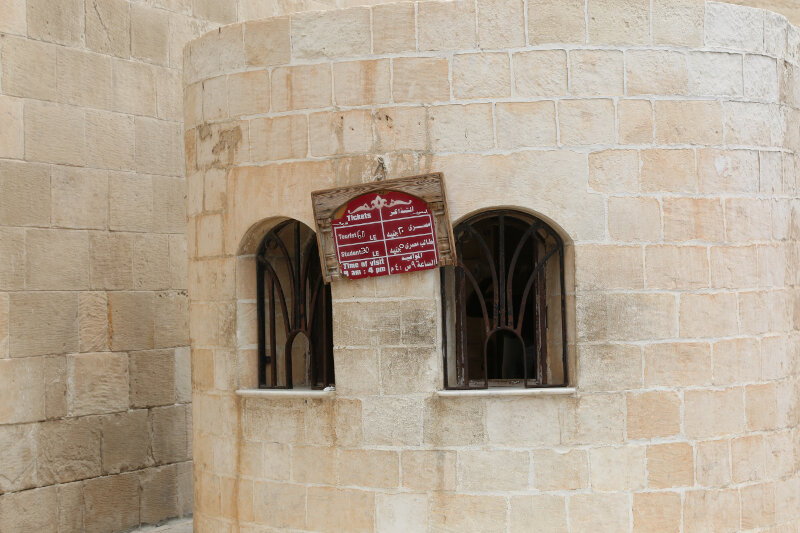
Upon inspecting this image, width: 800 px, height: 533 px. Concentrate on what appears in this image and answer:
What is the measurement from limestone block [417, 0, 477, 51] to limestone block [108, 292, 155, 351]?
384 cm

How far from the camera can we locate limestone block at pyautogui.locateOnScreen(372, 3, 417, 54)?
6527mm

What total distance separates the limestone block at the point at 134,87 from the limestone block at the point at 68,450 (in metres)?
2.71

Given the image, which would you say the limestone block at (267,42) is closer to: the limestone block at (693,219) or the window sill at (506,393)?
the window sill at (506,393)

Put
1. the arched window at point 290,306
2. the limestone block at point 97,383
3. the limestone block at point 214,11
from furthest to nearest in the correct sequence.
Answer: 1. the limestone block at point 214,11
2. the limestone block at point 97,383
3. the arched window at point 290,306

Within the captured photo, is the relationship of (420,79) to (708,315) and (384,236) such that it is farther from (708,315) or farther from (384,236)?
(708,315)

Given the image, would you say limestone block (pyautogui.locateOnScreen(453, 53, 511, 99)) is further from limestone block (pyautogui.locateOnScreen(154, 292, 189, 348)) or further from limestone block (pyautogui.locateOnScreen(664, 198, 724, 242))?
limestone block (pyautogui.locateOnScreen(154, 292, 189, 348))

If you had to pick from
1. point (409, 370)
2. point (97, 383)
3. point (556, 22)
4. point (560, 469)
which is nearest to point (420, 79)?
point (556, 22)

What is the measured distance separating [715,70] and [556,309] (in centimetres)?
186

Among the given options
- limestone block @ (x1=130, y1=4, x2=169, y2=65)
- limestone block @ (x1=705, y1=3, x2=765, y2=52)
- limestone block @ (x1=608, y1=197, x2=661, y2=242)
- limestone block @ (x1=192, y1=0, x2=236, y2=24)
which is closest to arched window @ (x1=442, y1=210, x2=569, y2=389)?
limestone block @ (x1=608, y1=197, x2=661, y2=242)

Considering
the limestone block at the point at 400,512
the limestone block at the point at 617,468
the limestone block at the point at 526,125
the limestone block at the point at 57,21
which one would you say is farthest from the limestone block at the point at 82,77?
the limestone block at the point at 617,468

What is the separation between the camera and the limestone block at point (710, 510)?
6.48m

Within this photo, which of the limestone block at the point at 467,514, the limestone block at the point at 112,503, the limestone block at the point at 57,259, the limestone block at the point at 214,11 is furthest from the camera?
the limestone block at the point at 214,11

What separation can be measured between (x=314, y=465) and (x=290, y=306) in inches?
48.1

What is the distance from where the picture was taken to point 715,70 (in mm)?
6633
